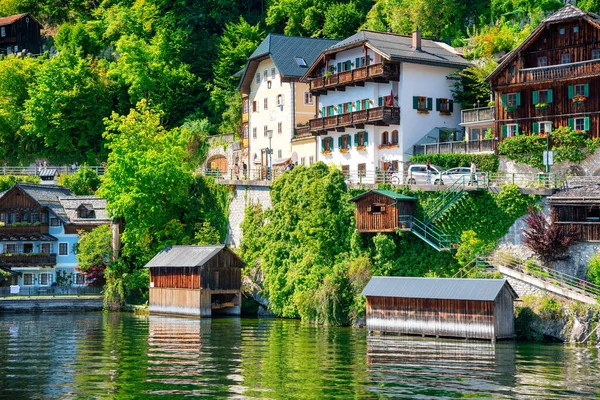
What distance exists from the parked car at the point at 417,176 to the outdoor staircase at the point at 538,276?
624 cm

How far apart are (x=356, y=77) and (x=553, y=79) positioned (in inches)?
634

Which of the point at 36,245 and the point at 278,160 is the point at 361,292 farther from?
the point at 36,245

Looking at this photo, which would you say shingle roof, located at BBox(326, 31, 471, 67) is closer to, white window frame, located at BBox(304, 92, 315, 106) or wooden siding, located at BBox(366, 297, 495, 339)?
white window frame, located at BBox(304, 92, 315, 106)

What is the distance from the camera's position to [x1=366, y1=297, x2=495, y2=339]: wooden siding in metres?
50.8

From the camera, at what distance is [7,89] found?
103 metres

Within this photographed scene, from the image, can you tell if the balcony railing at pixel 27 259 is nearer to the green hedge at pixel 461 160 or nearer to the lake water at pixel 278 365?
the lake water at pixel 278 365

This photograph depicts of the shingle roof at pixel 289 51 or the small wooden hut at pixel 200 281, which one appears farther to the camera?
the shingle roof at pixel 289 51

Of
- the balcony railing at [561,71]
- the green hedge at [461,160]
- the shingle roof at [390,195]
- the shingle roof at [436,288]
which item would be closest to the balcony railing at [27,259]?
the green hedge at [461,160]

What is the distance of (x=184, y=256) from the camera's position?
68438 mm

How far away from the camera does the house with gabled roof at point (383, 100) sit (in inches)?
2783

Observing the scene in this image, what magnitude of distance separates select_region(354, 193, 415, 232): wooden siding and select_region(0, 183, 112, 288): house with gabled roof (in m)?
27.9

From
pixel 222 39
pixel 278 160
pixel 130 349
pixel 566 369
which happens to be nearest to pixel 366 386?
pixel 566 369

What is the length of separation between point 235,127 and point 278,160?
1099cm

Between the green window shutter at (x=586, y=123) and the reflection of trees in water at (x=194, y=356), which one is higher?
the green window shutter at (x=586, y=123)
